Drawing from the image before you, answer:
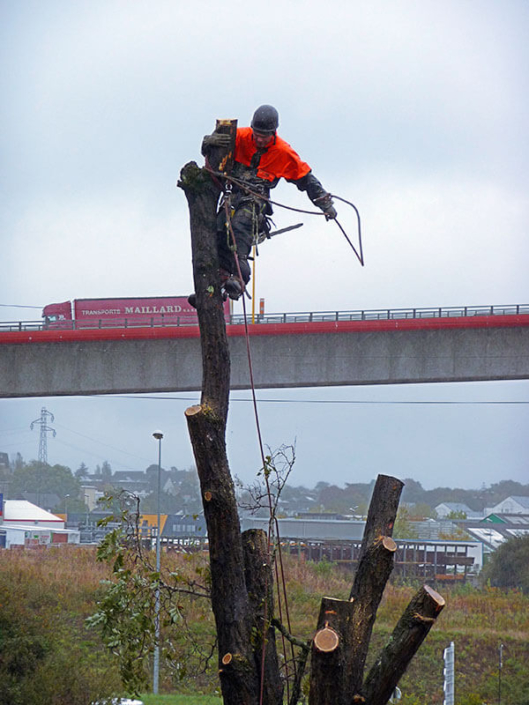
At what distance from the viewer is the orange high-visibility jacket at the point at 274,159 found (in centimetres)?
637

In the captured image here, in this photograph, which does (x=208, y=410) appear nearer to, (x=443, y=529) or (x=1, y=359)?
(x=1, y=359)

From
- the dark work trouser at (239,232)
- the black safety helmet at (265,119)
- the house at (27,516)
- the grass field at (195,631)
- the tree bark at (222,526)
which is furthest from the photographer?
the house at (27,516)

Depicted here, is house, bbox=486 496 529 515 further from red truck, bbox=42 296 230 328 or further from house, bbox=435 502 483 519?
red truck, bbox=42 296 230 328

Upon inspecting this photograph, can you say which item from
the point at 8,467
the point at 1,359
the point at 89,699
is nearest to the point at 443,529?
the point at 1,359

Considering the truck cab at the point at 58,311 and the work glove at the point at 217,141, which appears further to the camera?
the truck cab at the point at 58,311

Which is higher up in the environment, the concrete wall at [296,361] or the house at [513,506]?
the concrete wall at [296,361]

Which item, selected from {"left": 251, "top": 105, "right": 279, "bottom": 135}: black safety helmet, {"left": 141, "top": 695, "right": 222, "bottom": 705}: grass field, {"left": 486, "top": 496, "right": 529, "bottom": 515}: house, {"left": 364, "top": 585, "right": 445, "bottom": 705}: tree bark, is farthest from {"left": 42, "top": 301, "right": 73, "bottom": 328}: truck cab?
{"left": 486, "top": 496, "right": 529, "bottom": 515}: house

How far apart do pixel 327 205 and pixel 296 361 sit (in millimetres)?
17387

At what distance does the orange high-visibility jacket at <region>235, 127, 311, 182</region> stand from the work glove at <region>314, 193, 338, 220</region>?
0.80 feet

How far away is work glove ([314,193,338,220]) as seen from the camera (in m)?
6.51

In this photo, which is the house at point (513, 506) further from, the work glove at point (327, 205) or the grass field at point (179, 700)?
the work glove at point (327, 205)

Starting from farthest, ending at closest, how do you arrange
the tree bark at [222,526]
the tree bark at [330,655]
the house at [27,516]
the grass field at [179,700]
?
the house at [27,516]
the grass field at [179,700]
the tree bark at [222,526]
the tree bark at [330,655]

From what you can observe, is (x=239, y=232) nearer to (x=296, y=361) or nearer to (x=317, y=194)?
(x=317, y=194)

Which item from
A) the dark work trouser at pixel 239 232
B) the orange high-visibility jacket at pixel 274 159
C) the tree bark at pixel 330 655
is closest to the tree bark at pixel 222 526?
the tree bark at pixel 330 655
